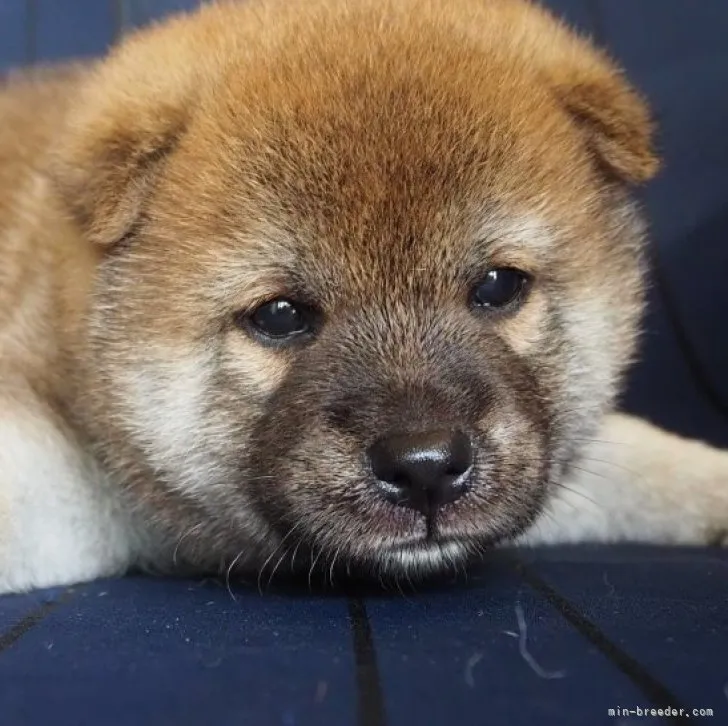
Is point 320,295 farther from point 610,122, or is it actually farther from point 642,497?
point 642,497

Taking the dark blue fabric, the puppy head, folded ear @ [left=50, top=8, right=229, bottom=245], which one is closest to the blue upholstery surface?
the dark blue fabric

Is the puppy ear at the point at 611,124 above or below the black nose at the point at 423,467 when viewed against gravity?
above

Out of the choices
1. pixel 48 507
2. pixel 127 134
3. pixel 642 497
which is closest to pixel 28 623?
Answer: pixel 48 507

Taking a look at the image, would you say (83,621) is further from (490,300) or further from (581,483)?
(581,483)

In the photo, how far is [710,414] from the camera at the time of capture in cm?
250

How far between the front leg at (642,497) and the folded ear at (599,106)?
0.46 m

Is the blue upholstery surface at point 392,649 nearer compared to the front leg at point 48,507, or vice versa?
the blue upholstery surface at point 392,649

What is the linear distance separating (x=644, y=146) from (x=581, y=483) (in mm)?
598

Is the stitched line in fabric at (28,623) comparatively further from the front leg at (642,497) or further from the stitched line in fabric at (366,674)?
the front leg at (642,497)

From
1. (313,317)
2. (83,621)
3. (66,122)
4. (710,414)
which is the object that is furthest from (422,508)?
(710,414)

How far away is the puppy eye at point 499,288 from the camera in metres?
1.42

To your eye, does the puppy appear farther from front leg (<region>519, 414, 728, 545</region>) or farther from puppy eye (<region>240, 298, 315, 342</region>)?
front leg (<region>519, 414, 728, 545</region>)

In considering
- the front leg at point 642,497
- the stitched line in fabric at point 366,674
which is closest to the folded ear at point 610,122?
the front leg at point 642,497

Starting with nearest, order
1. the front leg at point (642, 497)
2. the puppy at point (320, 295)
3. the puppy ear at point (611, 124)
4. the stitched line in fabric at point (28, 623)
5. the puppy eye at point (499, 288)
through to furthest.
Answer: the stitched line in fabric at point (28, 623), the puppy at point (320, 295), the puppy eye at point (499, 288), the puppy ear at point (611, 124), the front leg at point (642, 497)
